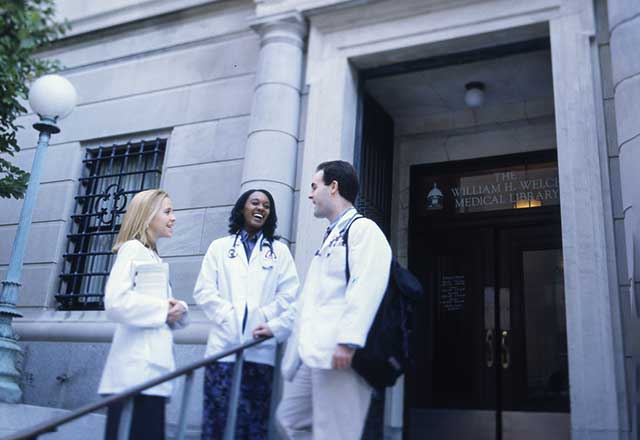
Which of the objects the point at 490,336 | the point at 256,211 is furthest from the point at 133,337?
the point at 490,336

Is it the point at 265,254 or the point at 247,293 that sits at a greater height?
the point at 265,254

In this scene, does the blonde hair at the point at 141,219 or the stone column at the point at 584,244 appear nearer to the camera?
the blonde hair at the point at 141,219

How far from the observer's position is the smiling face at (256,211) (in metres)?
4.77

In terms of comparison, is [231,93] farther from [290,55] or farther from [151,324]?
[151,324]

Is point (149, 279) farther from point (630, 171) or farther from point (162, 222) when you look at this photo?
point (630, 171)

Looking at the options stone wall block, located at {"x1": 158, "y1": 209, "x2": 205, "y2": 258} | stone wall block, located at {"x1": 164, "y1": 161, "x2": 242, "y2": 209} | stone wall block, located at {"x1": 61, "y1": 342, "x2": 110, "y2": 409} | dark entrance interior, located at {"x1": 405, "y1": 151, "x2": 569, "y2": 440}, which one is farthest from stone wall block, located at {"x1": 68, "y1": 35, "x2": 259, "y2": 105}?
stone wall block, located at {"x1": 61, "y1": 342, "x2": 110, "y2": 409}

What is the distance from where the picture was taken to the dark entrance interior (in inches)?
300

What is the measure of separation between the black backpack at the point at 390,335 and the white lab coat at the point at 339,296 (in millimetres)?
68

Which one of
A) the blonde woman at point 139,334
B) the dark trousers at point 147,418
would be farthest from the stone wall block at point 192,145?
the dark trousers at point 147,418

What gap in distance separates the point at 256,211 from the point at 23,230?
2.77 m

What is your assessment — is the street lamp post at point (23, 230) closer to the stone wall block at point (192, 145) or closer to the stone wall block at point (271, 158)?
the stone wall block at point (192, 145)

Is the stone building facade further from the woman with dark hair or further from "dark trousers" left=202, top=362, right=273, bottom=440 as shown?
the woman with dark hair

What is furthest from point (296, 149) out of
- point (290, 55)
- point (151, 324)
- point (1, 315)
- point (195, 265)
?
point (151, 324)

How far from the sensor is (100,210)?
27.0 ft
